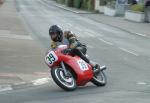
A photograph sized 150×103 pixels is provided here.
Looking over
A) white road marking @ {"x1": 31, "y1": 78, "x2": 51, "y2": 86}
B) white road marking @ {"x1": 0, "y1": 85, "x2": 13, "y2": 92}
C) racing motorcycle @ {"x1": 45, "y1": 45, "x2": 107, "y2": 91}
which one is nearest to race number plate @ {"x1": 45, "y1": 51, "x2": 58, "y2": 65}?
racing motorcycle @ {"x1": 45, "y1": 45, "x2": 107, "y2": 91}

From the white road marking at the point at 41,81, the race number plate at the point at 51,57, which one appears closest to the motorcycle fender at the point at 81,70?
the race number plate at the point at 51,57

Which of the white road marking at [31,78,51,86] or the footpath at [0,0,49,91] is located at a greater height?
the white road marking at [31,78,51,86]

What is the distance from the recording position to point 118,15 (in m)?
53.6

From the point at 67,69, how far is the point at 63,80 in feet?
1.24

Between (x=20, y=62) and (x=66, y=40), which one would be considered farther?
(x=20, y=62)

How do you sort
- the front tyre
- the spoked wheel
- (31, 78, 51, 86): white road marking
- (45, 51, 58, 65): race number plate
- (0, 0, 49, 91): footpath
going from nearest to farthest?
the spoked wheel < (45, 51, 58, 65): race number plate < the front tyre < (31, 78, 51, 86): white road marking < (0, 0, 49, 91): footpath

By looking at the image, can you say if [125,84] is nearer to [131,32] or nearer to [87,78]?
[87,78]

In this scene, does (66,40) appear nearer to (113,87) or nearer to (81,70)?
(81,70)

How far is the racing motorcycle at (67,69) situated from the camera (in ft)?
39.6

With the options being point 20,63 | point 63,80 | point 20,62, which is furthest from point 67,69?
point 20,62

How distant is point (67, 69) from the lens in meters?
12.4

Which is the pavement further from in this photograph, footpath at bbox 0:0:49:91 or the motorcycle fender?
the motorcycle fender

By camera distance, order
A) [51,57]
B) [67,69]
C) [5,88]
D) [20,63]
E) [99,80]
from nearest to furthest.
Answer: [51,57]
[67,69]
[5,88]
[99,80]
[20,63]

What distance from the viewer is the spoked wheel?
39.3 feet
